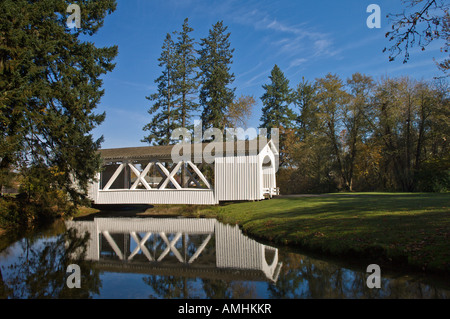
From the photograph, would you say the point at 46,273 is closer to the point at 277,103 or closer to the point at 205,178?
the point at 205,178

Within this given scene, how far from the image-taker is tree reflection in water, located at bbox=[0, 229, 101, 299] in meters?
5.84

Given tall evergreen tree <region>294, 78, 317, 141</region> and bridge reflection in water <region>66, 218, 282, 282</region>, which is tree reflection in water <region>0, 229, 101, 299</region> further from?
tall evergreen tree <region>294, 78, 317, 141</region>

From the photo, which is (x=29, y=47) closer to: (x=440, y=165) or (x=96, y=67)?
(x=96, y=67)

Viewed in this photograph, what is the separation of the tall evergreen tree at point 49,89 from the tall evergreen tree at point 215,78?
2314 cm

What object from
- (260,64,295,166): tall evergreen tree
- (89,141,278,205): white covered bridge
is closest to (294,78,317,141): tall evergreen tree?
(260,64,295,166): tall evergreen tree

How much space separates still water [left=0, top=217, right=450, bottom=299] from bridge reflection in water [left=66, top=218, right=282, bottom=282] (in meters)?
0.02

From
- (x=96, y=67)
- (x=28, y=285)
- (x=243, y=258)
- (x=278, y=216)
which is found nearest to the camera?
(x=28, y=285)

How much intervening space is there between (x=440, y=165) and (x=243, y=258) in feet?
78.0

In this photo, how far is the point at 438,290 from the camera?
5.23 meters

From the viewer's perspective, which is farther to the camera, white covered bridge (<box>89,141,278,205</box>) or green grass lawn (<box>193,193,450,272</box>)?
white covered bridge (<box>89,141,278,205</box>)

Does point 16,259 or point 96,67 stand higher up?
point 96,67

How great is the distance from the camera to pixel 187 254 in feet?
30.8

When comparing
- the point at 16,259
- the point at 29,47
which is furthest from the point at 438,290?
the point at 29,47

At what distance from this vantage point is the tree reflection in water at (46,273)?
5.84 meters
